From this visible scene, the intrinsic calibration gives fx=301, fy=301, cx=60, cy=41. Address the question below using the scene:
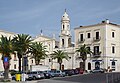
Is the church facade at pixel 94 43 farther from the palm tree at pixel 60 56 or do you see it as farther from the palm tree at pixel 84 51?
the palm tree at pixel 60 56

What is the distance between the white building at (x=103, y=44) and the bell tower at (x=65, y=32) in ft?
21.7

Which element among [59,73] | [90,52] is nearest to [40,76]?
[59,73]

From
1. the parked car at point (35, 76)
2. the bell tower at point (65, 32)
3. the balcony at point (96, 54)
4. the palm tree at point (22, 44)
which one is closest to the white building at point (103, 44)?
the balcony at point (96, 54)

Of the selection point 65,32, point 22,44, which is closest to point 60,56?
point 65,32

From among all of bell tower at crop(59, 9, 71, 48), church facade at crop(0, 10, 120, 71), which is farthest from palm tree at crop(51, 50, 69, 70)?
bell tower at crop(59, 9, 71, 48)

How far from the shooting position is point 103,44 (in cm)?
8062

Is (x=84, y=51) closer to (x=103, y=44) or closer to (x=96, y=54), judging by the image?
(x=96, y=54)

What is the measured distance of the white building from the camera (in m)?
80.6

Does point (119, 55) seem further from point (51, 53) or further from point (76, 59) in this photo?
point (51, 53)

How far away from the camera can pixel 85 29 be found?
86062 millimetres

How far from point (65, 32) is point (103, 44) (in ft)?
49.8

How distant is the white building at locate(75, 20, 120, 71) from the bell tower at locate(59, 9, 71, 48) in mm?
6629

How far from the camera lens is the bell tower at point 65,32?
3577 inches

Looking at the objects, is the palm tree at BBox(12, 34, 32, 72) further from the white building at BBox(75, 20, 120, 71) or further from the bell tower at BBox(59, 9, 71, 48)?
the bell tower at BBox(59, 9, 71, 48)
